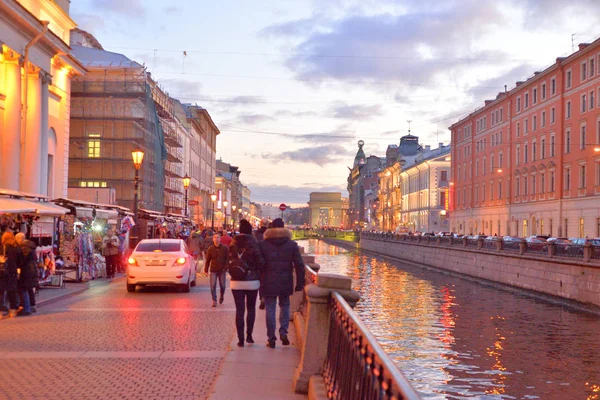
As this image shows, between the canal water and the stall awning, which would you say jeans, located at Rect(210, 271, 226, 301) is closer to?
the canal water

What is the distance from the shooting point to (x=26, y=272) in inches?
627

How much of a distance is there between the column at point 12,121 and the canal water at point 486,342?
616 inches

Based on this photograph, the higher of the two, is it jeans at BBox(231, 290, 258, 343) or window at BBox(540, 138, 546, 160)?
window at BBox(540, 138, 546, 160)

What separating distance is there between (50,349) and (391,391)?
8688 mm

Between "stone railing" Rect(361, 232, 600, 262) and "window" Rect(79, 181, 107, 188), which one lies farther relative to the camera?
"window" Rect(79, 181, 107, 188)

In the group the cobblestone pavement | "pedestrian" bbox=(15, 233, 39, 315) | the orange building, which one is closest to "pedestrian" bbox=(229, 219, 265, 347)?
the cobblestone pavement

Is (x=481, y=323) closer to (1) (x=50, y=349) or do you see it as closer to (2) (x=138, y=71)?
(1) (x=50, y=349)

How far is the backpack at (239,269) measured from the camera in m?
11.2

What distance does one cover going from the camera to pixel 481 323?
85.4 feet

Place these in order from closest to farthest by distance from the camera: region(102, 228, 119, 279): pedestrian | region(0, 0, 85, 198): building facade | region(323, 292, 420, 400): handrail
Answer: region(323, 292, 420, 400): handrail → region(102, 228, 119, 279): pedestrian → region(0, 0, 85, 198): building facade

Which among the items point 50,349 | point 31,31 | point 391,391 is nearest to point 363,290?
point 31,31

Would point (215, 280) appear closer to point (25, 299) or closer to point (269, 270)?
point (25, 299)

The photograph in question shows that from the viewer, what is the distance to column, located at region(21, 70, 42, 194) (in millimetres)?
33375

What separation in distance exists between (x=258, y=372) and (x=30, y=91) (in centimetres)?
2817
